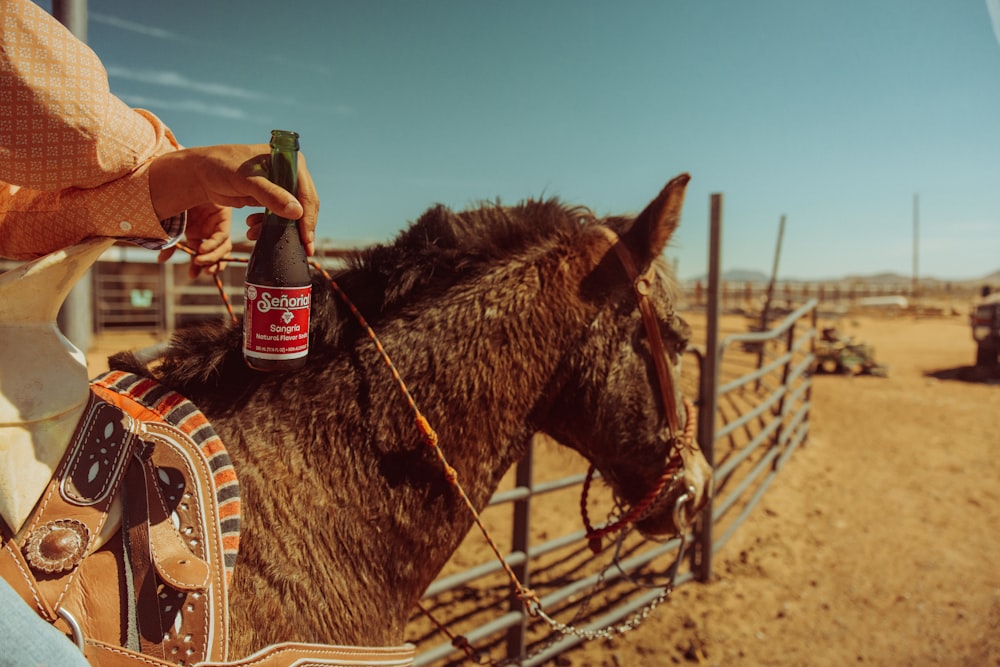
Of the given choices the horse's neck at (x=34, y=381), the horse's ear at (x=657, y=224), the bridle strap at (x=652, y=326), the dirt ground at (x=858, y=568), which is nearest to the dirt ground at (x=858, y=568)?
the dirt ground at (x=858, y=568)

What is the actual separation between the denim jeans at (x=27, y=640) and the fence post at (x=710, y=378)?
3.98 m

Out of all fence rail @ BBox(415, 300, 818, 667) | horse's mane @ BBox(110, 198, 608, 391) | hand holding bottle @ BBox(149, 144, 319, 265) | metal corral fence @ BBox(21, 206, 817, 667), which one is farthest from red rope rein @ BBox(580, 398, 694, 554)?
hand holding bottle @ BBox(149, 144, 319, 265)

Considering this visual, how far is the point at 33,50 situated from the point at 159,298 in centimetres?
1552

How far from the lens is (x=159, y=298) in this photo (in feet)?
46.8

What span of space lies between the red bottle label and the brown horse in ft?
0.85

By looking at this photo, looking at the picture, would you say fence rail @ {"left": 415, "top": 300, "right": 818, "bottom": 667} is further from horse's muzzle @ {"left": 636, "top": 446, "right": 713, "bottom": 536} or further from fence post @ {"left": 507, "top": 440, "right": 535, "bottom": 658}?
horse's muzzle @ {"left": 636, "top": 446, "right": 713, "bottom": 536}

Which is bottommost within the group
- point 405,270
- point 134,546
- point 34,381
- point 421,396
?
point 134,546

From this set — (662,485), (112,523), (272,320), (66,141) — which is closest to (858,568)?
(662,485)

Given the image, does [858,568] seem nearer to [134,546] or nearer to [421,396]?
[421,396]

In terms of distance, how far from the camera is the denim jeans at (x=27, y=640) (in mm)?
894

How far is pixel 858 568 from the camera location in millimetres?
4676

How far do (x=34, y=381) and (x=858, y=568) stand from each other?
18.5ft

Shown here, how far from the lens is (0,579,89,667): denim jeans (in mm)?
894

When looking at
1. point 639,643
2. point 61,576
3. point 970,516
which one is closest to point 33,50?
point 61,576
